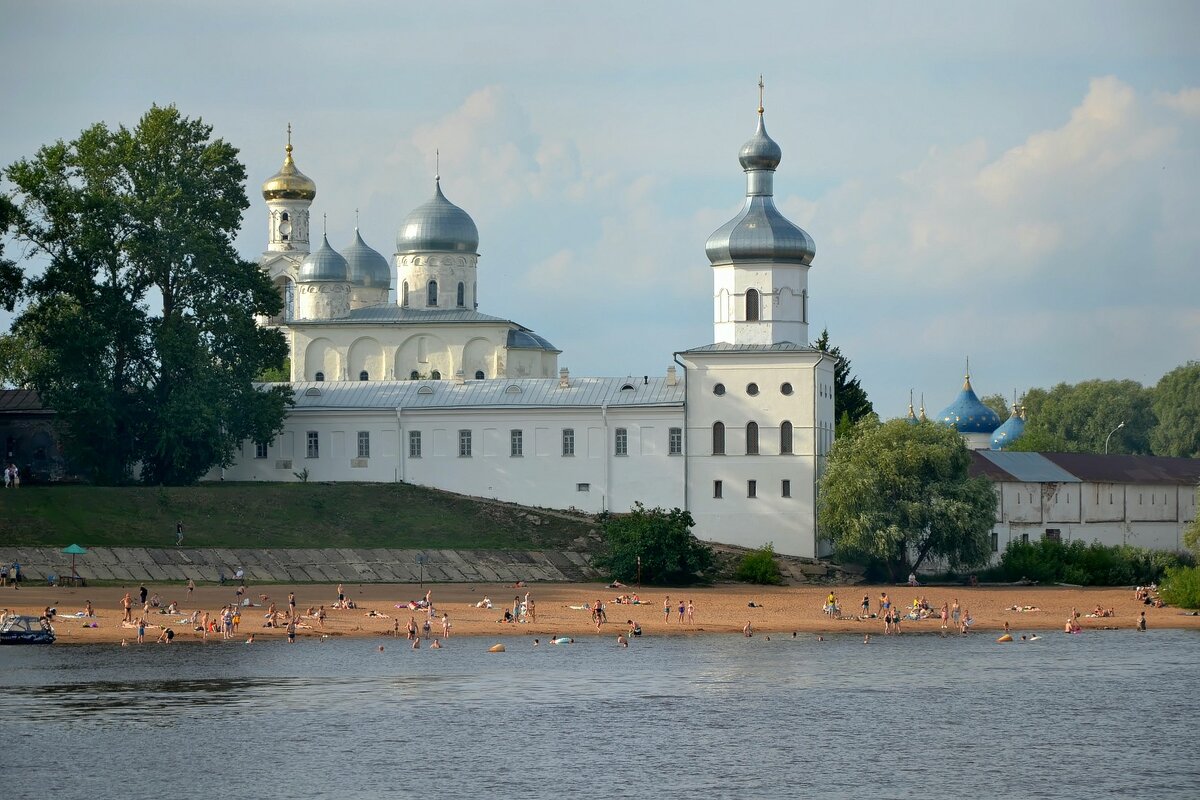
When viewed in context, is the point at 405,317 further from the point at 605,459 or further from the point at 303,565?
the point at 303,565

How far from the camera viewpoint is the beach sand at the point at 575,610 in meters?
50.4

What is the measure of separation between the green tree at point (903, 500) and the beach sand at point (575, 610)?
54.0 inches

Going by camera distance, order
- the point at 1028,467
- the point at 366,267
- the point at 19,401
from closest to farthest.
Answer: the point at 19,401 → the point at 1028,467 → the point at 366,267

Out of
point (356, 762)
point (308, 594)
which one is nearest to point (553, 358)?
point (308, 594)

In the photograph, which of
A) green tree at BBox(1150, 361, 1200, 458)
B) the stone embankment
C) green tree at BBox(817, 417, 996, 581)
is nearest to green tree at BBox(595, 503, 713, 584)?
the stone embankment

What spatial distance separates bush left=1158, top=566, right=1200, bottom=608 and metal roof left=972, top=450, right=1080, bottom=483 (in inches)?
490

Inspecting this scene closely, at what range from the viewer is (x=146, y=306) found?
6469cm

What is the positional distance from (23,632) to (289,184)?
46.6 m

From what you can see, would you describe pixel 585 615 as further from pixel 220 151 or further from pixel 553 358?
pixel 553 358

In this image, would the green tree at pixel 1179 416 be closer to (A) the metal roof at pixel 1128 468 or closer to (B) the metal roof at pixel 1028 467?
(A) the metal roof at pixel 1128 468

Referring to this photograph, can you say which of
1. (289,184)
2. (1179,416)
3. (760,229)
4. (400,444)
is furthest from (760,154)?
(1179,416)

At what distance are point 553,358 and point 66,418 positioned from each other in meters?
26.7

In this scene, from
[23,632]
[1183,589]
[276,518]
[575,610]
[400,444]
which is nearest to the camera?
[23,632]

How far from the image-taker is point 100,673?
143 feet
